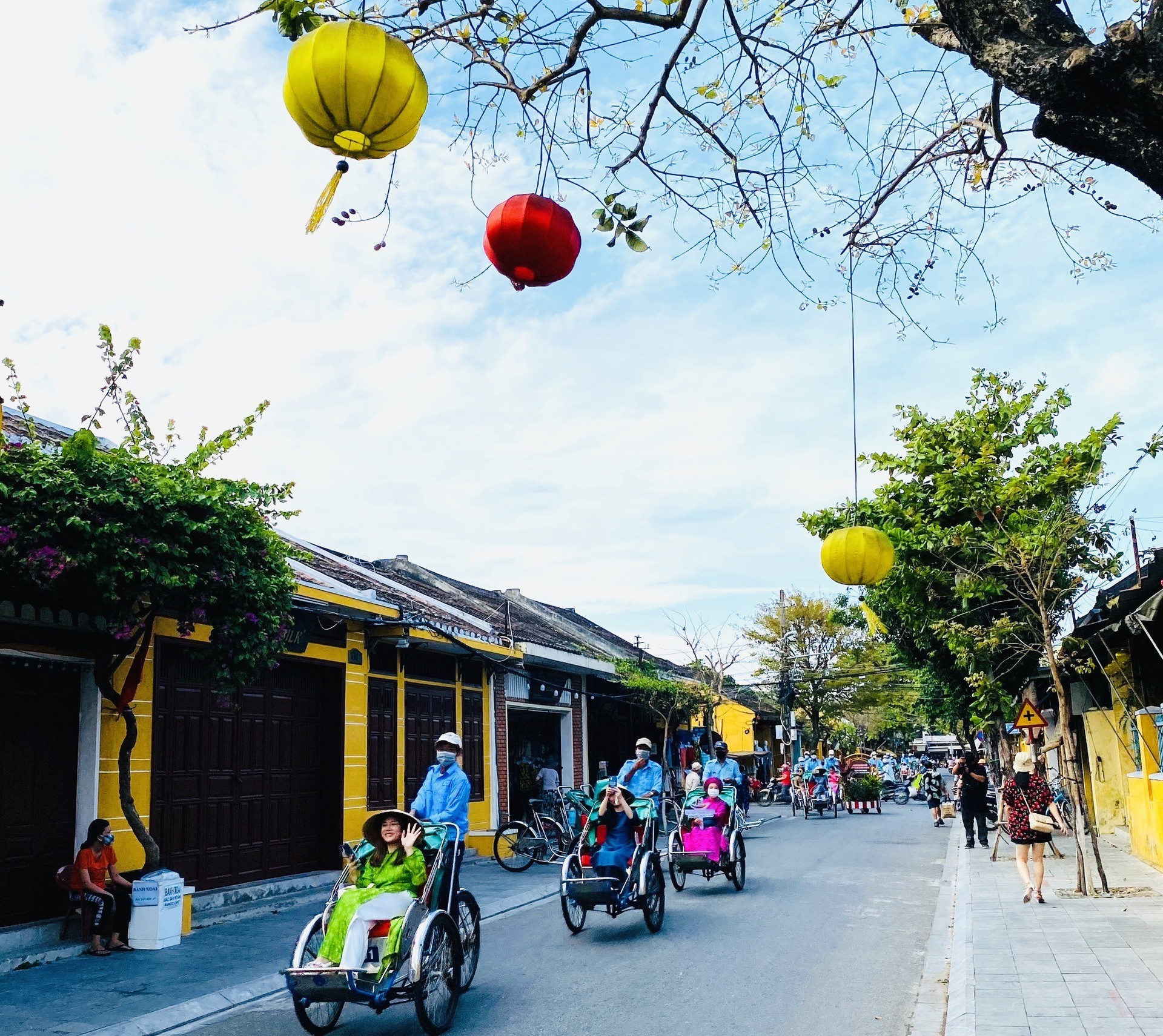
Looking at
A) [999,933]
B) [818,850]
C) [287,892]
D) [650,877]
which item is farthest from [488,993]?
[818,850]

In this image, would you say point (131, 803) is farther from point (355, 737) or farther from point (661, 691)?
point (661, 691)

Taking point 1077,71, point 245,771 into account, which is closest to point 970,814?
point 245,771

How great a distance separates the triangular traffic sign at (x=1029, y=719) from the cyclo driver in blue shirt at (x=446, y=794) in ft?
28.0

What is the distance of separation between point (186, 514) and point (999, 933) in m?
7.86

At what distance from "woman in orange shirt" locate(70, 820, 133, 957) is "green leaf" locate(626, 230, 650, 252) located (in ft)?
24.4

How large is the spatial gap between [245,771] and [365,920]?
6.79 meters

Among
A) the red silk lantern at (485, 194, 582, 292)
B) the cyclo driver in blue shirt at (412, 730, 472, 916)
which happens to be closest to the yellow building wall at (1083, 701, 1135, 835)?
the cyclo driver in blue shirt at (412, 730, 472, 916)

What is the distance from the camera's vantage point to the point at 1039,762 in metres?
12.5

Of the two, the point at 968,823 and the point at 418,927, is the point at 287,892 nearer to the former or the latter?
the point at 418,927

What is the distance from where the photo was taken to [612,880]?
9422 mm

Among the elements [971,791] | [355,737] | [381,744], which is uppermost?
[355,737]

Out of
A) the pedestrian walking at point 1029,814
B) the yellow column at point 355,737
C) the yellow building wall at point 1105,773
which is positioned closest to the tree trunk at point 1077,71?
the pedestrian walking at point 1029,814

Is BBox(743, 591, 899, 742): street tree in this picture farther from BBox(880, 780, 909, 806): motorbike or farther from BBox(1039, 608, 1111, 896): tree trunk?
BBox(1039, 608, 1111, 896): tree trunk

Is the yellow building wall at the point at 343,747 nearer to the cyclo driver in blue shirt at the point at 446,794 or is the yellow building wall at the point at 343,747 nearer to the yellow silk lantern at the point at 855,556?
the cyclo driver in blue shirt at the point at 446,794
